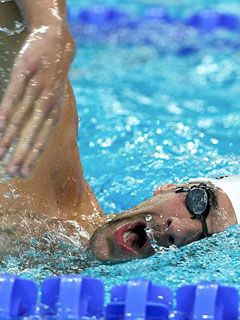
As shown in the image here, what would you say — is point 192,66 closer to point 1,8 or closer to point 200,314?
point 1,8

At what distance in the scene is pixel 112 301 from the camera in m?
1.59

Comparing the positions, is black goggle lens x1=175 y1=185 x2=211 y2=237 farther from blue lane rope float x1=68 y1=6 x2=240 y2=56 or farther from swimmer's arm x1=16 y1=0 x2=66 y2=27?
blue lane rope float x1=68 y1=6 x2=240 y2=56

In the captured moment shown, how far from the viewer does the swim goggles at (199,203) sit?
205 cm

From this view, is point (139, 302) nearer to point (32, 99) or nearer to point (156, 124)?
point (32, 99)

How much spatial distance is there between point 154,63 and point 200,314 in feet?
7.21

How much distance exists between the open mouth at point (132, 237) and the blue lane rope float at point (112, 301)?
383 millimetres

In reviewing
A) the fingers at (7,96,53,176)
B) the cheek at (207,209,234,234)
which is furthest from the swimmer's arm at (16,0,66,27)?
the cheek at (207,209,234,234)

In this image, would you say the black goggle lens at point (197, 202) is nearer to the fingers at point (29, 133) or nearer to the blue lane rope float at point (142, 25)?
the fingers at point (29, 133)

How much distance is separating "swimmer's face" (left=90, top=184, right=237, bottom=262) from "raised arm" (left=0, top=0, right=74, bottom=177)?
58 cm

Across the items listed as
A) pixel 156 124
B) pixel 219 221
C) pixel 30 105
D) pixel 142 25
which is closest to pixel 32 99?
pixel 30 105

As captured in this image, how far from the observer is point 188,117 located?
10.5 feet

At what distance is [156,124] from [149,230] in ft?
3.83

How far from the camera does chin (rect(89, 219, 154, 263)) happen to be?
1984 millimetres

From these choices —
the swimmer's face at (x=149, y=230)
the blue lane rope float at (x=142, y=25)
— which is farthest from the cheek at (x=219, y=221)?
the blue lane rope float at (x=142, y=25)
